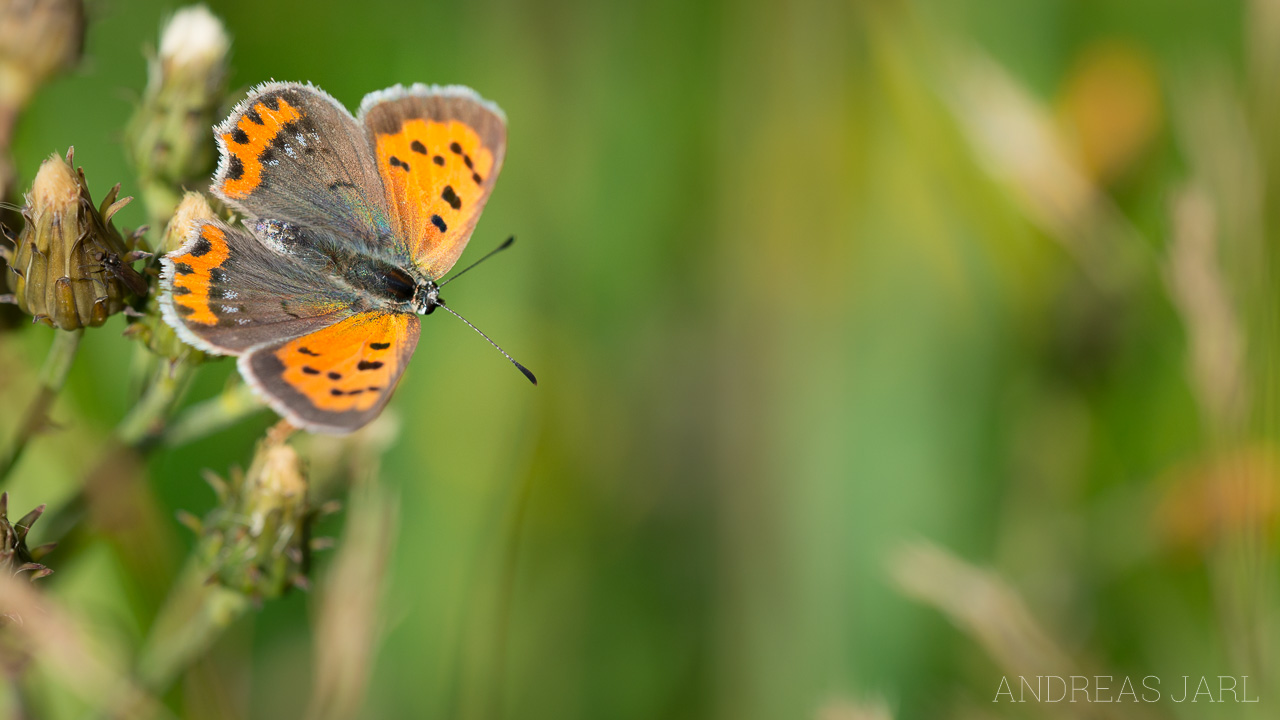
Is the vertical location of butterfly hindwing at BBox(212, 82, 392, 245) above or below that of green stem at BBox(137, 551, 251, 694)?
above

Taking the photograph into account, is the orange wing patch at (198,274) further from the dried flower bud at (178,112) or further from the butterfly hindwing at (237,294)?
the dried flower bud at (178,112)

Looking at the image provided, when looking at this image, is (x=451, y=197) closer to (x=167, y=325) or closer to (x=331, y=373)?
(x=331, y=373)

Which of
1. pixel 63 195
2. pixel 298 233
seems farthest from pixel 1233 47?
pixel 63 195

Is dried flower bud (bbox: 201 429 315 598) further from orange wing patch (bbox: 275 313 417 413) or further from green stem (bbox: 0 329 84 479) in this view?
green stem (bbox: 0 329 84 479)

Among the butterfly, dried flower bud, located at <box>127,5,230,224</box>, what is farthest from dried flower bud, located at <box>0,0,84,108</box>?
the butterfly

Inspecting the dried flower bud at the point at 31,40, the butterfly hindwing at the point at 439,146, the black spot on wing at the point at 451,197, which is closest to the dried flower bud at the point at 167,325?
the butterfly hindwing at the point at 439,146

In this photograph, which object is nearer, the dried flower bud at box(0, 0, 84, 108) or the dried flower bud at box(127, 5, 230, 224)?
the dried flower bud at box(127, 5, 230, 224)

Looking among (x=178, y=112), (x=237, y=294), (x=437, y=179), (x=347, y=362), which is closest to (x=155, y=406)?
(x=237, y=294)
